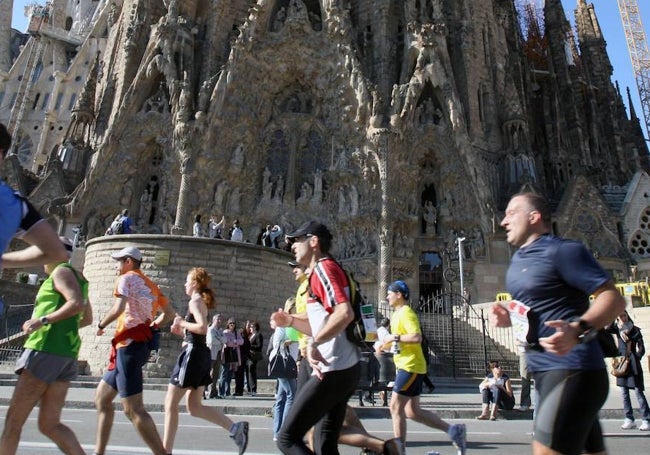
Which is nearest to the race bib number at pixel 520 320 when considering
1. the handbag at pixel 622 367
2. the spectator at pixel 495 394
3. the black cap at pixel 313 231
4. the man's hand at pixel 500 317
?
the man's hand at pixel 500 317

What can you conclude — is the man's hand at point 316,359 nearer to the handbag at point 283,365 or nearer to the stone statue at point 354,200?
the handbag at point 283,365

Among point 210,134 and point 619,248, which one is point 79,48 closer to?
point 210,134

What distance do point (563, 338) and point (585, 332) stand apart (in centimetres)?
12

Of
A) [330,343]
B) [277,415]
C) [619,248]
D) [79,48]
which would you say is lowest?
[277,415]

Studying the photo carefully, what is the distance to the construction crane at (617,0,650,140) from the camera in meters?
54.3

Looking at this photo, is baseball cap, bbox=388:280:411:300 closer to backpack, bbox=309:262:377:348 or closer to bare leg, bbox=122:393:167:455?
backpack, bbox=309:262:377:348

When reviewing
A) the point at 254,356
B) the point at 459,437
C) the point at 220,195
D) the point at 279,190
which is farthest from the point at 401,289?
the point at 279,190

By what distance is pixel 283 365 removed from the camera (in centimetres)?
555

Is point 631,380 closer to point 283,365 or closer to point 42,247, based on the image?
point 283,365

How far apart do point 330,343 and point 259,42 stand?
25140 mm

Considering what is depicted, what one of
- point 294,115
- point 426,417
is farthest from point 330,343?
point 294,115

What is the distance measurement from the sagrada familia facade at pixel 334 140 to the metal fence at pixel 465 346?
15.6 feet

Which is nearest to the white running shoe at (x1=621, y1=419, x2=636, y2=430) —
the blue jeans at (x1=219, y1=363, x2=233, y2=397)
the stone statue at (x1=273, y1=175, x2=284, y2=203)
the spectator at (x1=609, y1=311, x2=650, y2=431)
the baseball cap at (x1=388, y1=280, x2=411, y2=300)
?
the spectator at (x1=609, y1=311, x2=650, y2=431)

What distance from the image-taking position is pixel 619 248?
24.0 meters
